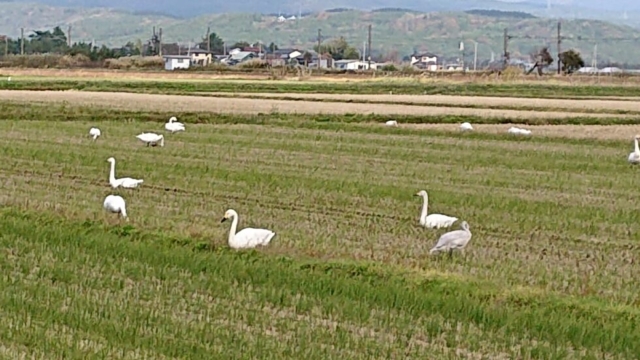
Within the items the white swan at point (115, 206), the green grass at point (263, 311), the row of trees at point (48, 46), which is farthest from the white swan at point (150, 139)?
the row of trees at point (48, 46)

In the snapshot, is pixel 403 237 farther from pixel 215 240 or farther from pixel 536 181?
pixel 536 181


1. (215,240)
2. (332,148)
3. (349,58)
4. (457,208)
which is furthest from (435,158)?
(349,58)

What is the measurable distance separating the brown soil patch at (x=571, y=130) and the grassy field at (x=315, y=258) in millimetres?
7925

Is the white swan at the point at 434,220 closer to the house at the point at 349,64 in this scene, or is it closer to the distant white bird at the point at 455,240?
the distant white bird at the point at 455,240

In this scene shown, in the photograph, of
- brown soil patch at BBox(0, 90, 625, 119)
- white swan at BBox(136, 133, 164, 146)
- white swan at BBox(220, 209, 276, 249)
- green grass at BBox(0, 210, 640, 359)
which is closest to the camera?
green grass at BBox(0, 210, 640, 359)

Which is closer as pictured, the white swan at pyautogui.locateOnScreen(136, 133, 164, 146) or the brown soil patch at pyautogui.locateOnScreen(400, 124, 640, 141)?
the white swan at pyautogui.locateOnScreen(136, 133, 164, 146)

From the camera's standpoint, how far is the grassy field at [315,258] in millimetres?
9031

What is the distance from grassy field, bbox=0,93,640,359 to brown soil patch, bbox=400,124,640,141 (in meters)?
7.93

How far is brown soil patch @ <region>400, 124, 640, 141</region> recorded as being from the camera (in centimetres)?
3419

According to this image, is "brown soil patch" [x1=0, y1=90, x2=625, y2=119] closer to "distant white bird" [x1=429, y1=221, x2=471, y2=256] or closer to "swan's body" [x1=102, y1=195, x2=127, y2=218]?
"swan's body" [x1=102, y1=195, x2=127, y2=218]

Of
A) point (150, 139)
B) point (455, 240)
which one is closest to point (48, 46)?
point (150, 139)

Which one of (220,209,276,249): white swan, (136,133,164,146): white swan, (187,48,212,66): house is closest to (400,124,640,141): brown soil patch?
(136,133,164,146): white swan

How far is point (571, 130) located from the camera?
36.6m

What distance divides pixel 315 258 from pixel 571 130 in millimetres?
25530
